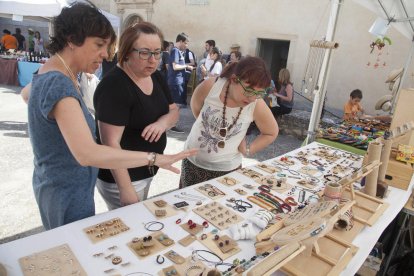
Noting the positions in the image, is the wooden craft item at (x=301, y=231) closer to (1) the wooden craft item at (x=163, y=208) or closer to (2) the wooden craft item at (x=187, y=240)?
(2) the wooden craft item at (x=187, y=240)

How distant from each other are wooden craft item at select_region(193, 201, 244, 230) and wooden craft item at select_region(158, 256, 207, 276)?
279 mm

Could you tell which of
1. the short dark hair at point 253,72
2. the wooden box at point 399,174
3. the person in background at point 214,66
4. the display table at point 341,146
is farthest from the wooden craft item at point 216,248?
the person in background at point 214,66

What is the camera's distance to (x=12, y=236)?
239 cm

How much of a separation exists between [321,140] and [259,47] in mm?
6163

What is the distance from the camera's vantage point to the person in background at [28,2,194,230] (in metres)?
1.04

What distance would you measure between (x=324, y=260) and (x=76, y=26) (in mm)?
1318

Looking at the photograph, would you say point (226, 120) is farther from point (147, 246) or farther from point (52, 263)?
point (52, 263)

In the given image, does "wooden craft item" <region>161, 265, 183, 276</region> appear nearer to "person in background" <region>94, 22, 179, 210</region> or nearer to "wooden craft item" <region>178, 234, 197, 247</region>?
"wooden craft item" <region>178, 234, 197, 247</region>

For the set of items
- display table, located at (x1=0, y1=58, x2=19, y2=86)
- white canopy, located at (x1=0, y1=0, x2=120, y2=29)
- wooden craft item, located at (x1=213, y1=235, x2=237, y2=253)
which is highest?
white canopy, located at (x1=0, y1=0, x2=120, y2=29)

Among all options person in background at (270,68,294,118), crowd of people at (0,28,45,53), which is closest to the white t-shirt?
person in background at (270,68,294,118)

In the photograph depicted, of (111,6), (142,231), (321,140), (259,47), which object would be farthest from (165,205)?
(111,6)

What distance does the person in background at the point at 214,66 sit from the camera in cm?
650

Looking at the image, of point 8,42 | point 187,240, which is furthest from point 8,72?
point 187,240

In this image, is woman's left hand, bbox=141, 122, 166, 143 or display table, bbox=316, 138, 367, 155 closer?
woman's left hand, bbox=141, 122, 166, 143
